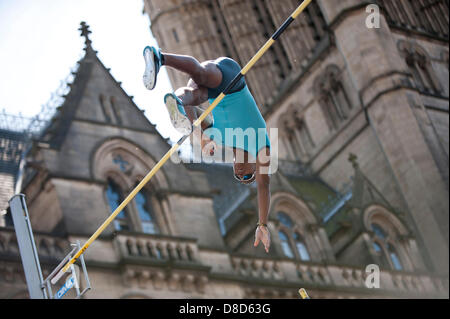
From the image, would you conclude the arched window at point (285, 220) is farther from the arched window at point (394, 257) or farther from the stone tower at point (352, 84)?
the stone tower at point (352, 84)

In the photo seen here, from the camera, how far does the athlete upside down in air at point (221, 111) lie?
8.76m

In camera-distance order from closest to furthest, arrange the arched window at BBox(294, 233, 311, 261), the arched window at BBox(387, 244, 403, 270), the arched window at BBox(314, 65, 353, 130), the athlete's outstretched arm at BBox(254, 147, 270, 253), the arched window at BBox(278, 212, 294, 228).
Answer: the athlete's outstretched arm at BBox(254, 147, 270, 253) < the arched window at BBox(294, 233, 311, 261) < the arched window at BBox(278, 212, 294, 228) < the arched window at BBox(387, 244, 403, 270) < the arched window at BBox(314, 65, 353, 130)

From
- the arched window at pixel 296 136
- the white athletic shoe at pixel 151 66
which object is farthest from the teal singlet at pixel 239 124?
the arched window at pixel 296 136

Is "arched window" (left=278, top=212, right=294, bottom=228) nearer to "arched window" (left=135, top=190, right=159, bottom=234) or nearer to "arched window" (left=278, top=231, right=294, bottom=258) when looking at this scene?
"arched window" (left=278, top=231, right=294, bottom=258)

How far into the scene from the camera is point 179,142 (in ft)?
30.8

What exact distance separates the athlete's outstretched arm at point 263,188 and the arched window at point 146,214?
60.1 feet

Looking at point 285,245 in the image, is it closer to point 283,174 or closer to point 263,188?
point 283,174

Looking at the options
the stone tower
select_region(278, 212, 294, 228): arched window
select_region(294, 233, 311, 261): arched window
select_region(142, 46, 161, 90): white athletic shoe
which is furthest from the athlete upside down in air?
the stone tower

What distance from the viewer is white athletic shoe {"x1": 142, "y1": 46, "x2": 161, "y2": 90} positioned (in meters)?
8.39

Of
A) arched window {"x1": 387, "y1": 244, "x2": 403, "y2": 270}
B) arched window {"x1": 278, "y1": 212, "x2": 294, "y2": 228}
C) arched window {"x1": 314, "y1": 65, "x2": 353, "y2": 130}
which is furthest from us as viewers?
arched window {"x1": 314, "y1": 65, "x2": 353, "y2": 130}

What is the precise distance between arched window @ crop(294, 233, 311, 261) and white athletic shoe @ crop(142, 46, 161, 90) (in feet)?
80.4

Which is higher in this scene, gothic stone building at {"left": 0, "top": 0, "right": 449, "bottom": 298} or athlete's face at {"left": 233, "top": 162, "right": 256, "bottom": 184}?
gothic stone building at {"left": 0, "top": 0, "right": 449, "bottom": 298}

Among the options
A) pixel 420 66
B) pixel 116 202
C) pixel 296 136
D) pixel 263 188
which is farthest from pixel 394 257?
pixel 263 188

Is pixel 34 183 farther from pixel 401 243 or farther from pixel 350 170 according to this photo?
pixel 350 170
